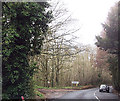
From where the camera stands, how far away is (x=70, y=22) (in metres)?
15.5

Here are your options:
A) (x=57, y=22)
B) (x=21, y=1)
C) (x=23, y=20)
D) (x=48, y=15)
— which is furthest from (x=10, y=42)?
(x=57, y=22)

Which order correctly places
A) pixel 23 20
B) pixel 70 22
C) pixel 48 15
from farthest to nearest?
1. pixel 70 22
2. pixel 48 15
3. pixel 23 20

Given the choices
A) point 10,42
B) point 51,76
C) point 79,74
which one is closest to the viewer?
point 10,42

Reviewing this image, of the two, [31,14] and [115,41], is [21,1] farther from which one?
[115,41]

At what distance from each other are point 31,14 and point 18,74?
3.70m

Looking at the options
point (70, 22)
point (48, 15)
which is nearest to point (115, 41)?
point (70, 22)

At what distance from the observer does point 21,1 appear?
382 inches

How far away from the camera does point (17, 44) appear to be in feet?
33.0

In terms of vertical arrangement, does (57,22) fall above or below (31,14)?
Answer: above

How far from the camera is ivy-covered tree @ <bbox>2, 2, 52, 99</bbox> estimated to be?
29.7 ft

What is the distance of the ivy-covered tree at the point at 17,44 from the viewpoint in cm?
905

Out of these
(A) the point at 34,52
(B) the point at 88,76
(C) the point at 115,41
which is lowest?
(B) the point at 88,76

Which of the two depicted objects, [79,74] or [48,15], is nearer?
[48,15]

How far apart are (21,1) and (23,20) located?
3.67 ft
